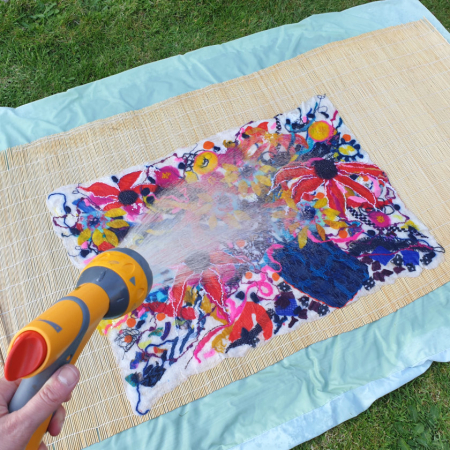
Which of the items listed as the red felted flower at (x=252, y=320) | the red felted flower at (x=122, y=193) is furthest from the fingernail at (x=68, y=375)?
the red felted flower at (x=122, y=193)

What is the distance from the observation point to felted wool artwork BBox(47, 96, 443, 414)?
131 cm

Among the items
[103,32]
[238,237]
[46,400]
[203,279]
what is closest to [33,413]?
[46,400]

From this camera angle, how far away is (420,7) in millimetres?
2035

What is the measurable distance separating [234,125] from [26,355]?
45.8 inches

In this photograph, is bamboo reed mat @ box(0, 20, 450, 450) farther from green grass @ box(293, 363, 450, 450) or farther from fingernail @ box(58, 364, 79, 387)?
fingernail @ box(58, 364, 79, 387)

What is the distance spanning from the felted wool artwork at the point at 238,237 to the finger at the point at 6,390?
1.40 ft

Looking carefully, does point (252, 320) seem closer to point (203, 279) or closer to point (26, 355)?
point (203, 279)

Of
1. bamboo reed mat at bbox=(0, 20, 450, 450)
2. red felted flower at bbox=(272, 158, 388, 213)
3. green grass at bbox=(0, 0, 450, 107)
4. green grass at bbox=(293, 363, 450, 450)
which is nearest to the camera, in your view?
bamboo reed mat at bbox=(0, 20, 450, 450)

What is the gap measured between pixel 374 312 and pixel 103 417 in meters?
0.93

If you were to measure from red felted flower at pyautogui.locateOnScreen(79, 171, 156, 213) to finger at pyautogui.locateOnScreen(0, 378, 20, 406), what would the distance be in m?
0.70

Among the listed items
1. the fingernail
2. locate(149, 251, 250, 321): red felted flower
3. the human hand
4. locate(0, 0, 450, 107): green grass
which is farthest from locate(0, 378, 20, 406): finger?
locate(0, 0, 450, 107): green grass

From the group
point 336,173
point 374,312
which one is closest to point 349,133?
point 336,173

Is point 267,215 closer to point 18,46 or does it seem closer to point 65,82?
point 65,82

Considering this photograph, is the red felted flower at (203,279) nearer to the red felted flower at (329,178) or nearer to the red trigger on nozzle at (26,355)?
the red felted flower at (329,178)
